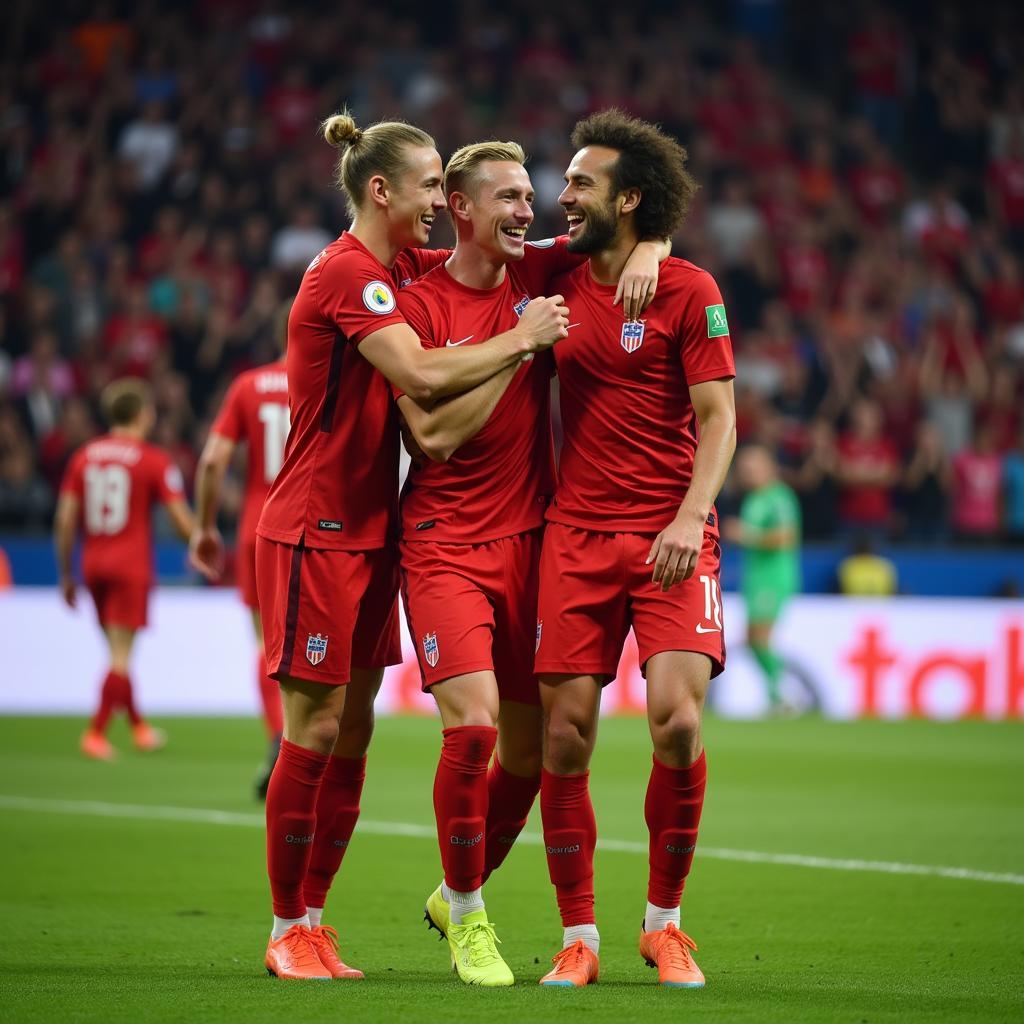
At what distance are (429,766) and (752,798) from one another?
2324 millimetres

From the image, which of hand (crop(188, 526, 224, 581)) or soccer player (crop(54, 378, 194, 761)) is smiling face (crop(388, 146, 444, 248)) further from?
soccer player (crop(54, 378, 194, 761))

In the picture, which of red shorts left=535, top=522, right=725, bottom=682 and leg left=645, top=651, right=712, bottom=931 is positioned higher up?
red shorts left=535, top=522, right=725, bottom=682

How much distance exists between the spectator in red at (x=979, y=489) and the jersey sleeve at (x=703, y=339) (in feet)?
41.4

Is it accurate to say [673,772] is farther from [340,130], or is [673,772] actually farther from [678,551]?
[340,130]

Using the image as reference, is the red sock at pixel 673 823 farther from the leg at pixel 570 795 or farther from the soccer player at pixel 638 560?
the leg at pixel 570 795

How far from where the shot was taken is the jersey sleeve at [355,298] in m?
5.18

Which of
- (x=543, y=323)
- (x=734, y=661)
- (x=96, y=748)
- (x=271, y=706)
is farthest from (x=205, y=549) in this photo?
(x=734, y=661)

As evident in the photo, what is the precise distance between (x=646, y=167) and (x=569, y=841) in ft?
6.73

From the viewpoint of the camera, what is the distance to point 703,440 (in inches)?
207

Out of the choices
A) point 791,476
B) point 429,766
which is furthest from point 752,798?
point 791,476

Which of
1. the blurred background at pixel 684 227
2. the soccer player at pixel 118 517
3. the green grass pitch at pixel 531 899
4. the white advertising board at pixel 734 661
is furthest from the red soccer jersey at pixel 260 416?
the blurred background at pixel 684 227

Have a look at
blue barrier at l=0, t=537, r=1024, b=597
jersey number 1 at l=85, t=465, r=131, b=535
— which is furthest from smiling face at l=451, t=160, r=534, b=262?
blue barrier at l=0, t=537, r=1024, b=597

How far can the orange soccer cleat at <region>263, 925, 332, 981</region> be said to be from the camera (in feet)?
17.1

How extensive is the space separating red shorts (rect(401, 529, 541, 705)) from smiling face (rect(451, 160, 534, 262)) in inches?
34.4
